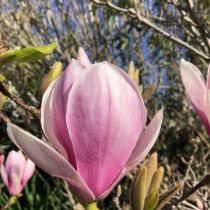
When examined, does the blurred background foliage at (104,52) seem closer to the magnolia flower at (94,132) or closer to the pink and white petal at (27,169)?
the pink and white petal at (27,169)

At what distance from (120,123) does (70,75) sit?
0.26ft

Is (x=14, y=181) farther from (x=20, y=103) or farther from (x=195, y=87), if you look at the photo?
(x=195, y=87)

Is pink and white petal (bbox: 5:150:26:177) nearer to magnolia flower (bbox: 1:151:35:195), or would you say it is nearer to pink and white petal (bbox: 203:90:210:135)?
magnolia flower (bbox: 1:151:35:195)

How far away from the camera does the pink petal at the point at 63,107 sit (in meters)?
0.53

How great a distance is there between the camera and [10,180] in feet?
4.80

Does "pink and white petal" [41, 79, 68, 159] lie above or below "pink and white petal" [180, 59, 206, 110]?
below

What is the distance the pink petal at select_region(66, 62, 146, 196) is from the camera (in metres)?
0.51

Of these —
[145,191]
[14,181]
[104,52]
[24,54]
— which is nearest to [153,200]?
[145,191]

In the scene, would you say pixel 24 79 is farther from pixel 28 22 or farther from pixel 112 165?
pixel 112 165

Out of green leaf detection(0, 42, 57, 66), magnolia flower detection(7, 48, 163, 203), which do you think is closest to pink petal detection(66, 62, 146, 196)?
magnolia flower detection(7, 48, 163, 203)

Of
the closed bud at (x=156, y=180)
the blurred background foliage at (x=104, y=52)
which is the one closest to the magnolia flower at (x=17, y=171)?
the closed bud at (x=156, y=180)

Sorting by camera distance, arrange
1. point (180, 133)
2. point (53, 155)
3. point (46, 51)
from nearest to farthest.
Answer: point (53, 155), point (46, 51), point (180, 133)

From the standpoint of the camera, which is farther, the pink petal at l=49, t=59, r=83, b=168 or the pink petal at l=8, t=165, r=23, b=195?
the pink petal at l=8, t=165, r=23, b=195

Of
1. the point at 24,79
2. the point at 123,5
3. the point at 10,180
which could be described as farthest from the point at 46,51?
the point at 24,79
